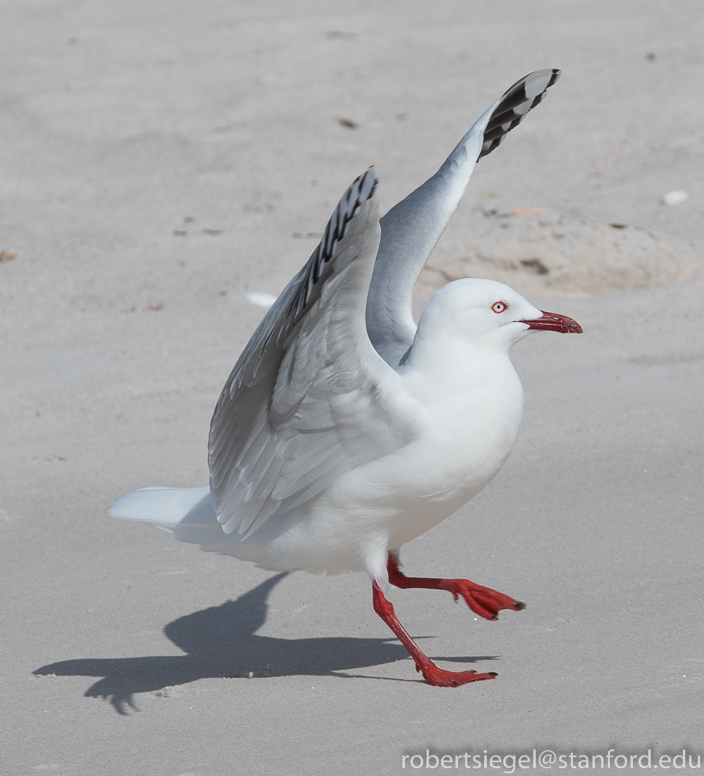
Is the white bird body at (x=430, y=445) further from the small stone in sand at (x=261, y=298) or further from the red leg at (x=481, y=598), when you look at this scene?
the small stone in sand at (x=261, y=298)

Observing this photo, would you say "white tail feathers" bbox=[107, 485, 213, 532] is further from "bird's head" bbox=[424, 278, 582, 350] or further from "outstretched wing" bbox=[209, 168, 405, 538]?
"bird's head" bbox=[424, 278, 582, 350]

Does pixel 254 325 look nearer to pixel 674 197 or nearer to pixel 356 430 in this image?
pixel 674 197

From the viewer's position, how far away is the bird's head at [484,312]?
312cm

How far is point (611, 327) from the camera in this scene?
5988 millimetres

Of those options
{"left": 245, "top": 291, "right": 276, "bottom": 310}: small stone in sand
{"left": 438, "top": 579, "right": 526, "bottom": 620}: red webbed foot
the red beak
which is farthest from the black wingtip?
{"left": 245, "top": 291, "right": 276, "bottom": 310}: small stone in sand

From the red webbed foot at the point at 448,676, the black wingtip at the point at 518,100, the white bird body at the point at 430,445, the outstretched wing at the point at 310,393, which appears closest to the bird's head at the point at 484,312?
the white bird body at the point at 430,445

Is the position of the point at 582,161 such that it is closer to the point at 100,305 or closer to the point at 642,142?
the point at 642,142

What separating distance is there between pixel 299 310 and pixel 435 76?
8004mm

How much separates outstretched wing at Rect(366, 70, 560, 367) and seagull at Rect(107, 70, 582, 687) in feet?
1.39

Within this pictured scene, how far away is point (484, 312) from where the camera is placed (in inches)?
123

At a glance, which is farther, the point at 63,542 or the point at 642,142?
the point at 642,142

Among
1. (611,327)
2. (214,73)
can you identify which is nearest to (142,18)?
(214,73)

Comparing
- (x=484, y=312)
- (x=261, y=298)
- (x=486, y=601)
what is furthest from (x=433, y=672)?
(x=261, y=298)

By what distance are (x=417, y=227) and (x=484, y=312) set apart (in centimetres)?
98
